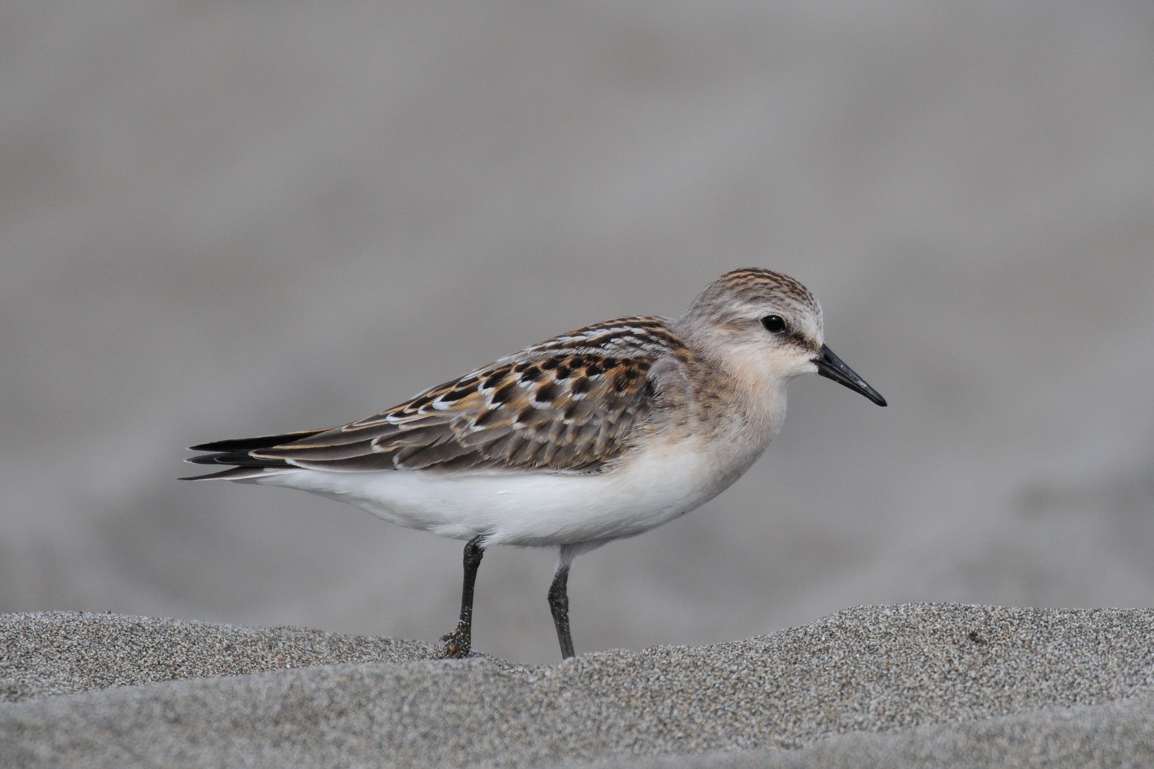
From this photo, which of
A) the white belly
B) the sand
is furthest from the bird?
the sand

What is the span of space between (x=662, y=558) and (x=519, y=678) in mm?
6464

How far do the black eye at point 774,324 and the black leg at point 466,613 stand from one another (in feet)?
4.99

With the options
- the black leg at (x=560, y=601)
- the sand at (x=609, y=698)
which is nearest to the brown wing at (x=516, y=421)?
the black leg at (x=560, y=601)

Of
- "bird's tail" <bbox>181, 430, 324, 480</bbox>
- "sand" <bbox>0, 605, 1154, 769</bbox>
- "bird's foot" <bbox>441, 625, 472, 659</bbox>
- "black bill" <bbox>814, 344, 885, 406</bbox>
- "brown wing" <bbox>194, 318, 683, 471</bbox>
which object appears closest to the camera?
"sand" <bbox>0, 605, 1154, 769</bbox>

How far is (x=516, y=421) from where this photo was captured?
6.41 meters

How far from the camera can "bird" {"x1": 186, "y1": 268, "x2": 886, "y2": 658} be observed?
627 cm

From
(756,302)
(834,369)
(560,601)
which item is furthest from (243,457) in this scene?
(834,369)

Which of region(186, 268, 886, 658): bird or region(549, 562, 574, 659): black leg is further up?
region(186, 268, 886, 658): bird

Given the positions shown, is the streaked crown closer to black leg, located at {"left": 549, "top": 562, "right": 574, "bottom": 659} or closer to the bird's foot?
black leg, located at {"left": 549, "top": 562, "right": 574, "bottom": 659}

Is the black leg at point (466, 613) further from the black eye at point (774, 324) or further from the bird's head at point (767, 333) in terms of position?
the black eye at point (774, 324)

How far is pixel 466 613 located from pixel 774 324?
1782 millimetres

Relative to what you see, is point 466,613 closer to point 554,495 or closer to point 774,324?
point 554,495

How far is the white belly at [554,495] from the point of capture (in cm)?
623

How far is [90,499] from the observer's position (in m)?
11.9
